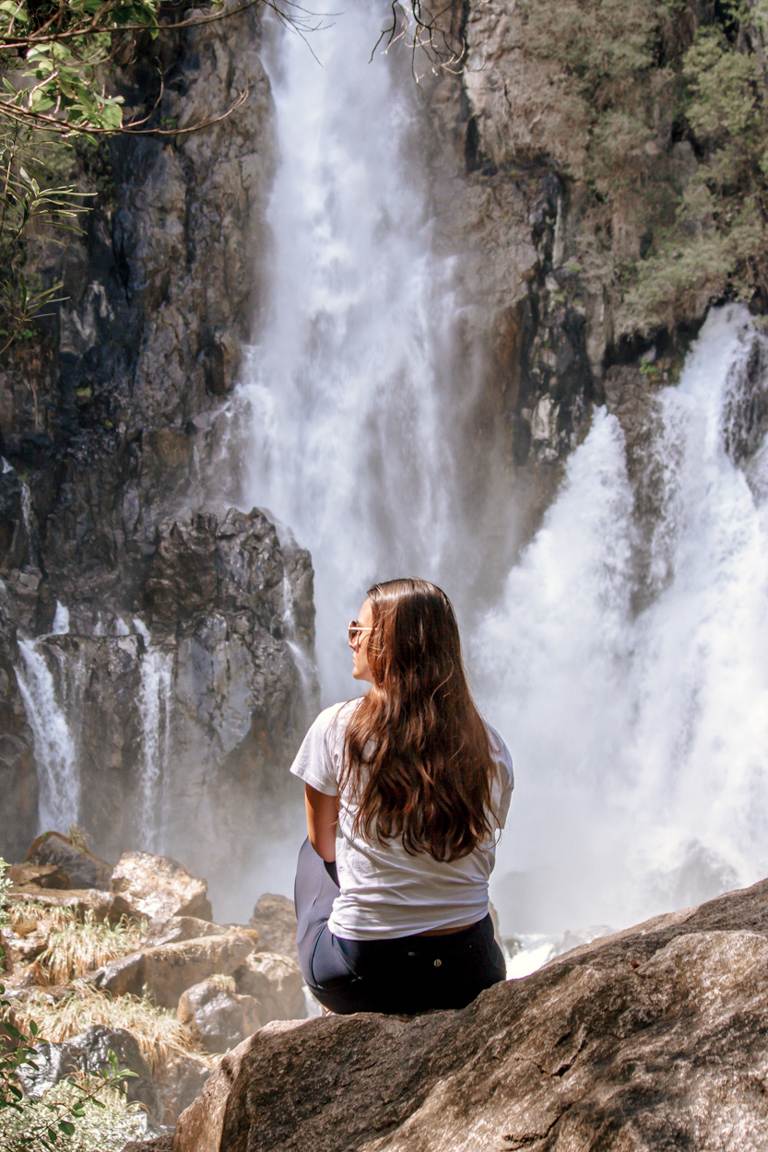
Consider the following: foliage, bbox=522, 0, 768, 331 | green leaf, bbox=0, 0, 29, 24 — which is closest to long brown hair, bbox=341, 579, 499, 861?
green leaf, bbox=0, 0, 29, 24

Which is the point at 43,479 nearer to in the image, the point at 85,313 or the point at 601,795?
the point at 85,313

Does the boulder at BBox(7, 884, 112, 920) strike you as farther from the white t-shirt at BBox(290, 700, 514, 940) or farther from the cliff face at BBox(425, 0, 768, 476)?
the cliff face at BBox(425, 0, 768, 476)

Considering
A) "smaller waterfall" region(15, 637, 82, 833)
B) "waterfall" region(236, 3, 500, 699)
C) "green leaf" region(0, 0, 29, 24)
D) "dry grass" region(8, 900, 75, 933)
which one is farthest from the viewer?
"waterfall" region(236, 3, 500, 699)

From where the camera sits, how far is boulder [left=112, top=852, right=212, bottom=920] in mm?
8766

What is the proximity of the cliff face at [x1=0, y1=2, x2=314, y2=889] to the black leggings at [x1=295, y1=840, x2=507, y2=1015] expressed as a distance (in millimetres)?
11141


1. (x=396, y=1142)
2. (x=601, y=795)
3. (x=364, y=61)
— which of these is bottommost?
(x=396, y=1142)

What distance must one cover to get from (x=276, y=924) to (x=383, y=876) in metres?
7.47

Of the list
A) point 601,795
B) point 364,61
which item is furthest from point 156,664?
point 364,61

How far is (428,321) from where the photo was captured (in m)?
16.9

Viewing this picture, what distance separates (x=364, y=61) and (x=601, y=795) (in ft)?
44.0

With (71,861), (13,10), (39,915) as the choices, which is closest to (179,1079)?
(39,915)

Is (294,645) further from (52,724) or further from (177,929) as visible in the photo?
(177,929)

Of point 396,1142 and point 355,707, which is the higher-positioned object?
point 355,707

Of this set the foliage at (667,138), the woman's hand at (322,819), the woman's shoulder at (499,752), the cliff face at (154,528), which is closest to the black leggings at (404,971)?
the woman's hand at (322,819)
